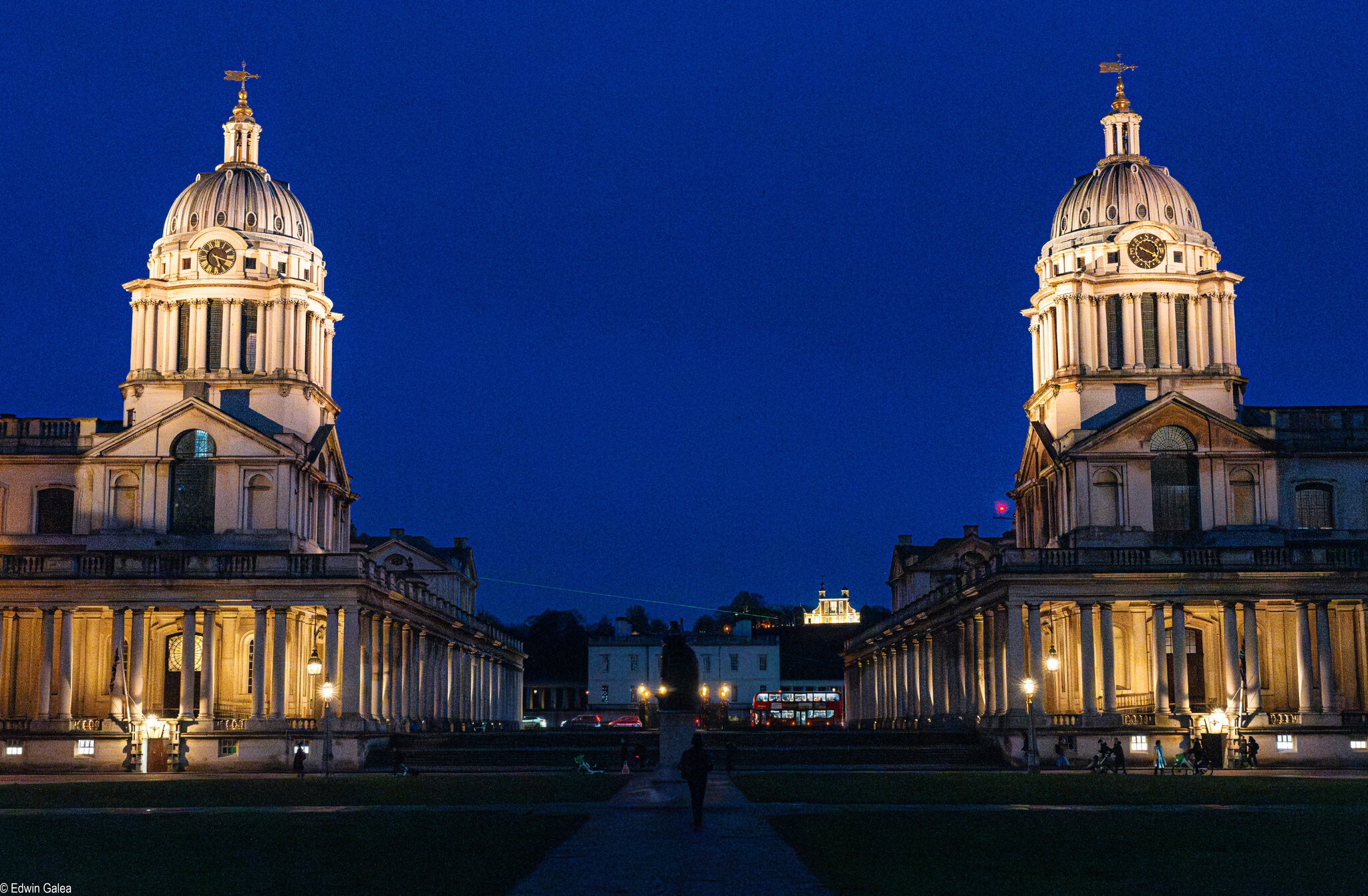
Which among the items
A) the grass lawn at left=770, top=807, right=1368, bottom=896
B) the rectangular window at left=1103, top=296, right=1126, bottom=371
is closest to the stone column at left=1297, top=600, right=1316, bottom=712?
the rectangular window at left=1103, top=296, right=1126, bottom=371

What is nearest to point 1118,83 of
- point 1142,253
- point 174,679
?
point 1142,253

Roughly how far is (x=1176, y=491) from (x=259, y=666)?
142 ft

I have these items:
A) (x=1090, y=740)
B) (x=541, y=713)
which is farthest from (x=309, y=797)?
(x=541, y=713)

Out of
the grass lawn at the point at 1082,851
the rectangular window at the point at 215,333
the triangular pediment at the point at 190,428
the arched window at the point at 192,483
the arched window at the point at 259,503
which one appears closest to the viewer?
the grass lawn at the point at 1082,851

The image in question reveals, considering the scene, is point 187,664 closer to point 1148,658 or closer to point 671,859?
point 1148,658

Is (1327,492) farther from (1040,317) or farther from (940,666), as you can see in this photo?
(940,666)

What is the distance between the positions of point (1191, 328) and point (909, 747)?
27799 mm

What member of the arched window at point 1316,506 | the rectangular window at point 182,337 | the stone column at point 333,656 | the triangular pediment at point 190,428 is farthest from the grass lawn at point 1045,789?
the rectangular window at point 182,337

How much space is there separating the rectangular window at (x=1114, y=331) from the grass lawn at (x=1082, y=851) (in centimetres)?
5165

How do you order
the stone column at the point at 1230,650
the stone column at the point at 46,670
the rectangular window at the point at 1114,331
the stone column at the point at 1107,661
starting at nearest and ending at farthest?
the stone column at the point at 1107,661
the stone column at the point at 1230,650
the stone column at the point at 46,670
the rectangular window at the point at 1114,331

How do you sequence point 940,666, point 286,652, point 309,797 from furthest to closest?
point 940,666, point 286,652, point 309,797

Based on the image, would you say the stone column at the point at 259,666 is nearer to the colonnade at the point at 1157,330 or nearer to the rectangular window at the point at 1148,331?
the colonnade at the point at 1157,330

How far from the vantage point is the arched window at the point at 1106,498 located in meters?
84.6

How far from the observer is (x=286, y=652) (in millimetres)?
80625
